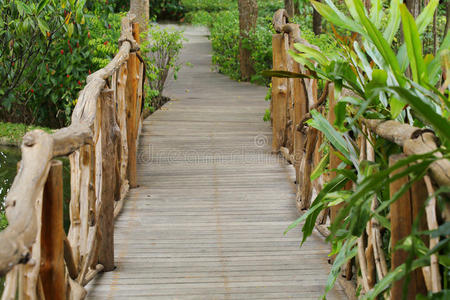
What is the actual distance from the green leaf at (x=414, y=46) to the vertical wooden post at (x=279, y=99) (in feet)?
11.3

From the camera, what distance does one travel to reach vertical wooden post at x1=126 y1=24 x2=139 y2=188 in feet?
16.4

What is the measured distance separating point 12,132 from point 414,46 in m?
6.64

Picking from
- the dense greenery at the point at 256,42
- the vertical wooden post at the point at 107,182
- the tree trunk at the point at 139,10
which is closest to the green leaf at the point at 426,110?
the vertical wooden post at the point at 107,182

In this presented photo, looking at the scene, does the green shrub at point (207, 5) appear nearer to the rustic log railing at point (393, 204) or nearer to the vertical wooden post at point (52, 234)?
the rustic log railing at point (393, 204)

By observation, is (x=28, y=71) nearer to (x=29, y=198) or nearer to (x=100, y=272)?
(x=100, y=272)

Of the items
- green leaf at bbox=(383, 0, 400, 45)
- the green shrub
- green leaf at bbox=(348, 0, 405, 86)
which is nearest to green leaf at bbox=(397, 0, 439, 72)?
green leaf at bbox=(383, 0, 400, 45)

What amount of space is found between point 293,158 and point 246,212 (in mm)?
909

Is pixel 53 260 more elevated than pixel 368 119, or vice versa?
pixel 368 119

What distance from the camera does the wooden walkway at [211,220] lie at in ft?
11.0

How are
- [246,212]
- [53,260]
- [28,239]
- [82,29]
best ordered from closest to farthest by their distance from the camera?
1. [28,239]
2. [53,260]
3. [246,212]
4. [82,29]

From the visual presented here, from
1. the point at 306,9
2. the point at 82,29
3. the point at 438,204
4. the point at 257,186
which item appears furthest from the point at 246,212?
the point at 306,9

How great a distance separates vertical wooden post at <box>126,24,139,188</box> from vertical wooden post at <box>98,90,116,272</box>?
1.46 metres

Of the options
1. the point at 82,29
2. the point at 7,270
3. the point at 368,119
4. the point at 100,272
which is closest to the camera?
the point at 7,270

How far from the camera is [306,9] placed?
13.8m
